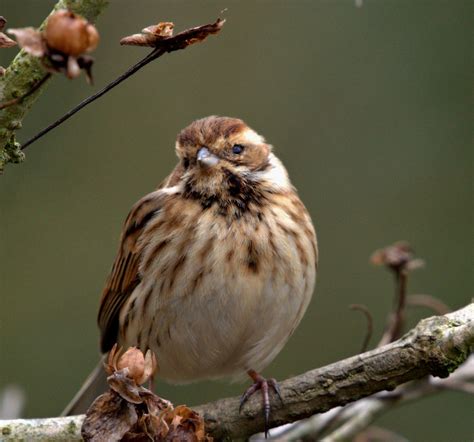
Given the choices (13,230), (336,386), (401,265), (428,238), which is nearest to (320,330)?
(428,238)

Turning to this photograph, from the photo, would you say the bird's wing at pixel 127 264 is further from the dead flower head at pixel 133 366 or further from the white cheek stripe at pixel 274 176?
the dead flower head at pixel 133 366

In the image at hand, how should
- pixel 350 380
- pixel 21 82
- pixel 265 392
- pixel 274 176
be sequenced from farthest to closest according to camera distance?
pixel 274 176 → pixel 265 392 → pixel 350 380 → pixel 21 82

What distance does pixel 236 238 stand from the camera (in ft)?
12.0

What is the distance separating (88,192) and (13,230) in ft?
2.10

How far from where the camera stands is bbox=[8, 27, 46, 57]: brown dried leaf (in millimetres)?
1959

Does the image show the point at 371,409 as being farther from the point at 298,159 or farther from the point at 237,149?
the point at 298,159

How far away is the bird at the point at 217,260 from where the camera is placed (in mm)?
3660

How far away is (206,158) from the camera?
12.3ft

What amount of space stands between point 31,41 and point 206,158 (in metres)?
1.82

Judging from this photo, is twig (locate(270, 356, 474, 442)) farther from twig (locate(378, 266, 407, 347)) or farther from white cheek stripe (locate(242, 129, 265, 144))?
white cheek stripe (locate(242, 129, 265, 144))

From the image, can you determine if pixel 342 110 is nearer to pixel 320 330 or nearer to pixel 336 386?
pixel 320 330

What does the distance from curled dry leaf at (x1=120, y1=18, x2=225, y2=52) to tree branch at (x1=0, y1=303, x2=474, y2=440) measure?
1.10 m

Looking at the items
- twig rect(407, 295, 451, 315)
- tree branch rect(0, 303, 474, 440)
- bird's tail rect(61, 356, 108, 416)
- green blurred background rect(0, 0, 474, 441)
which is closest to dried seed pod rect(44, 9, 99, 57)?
tree branch rect(0, 303, 474, 440)

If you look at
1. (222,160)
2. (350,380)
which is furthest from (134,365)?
(222,160)
